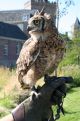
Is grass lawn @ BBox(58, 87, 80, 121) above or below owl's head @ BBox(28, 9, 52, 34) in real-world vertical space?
below

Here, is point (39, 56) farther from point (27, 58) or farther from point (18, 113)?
point (18, 113)

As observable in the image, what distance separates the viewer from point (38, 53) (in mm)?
2322

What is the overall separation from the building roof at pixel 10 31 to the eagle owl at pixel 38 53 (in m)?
46.0

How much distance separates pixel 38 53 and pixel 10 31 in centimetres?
4778

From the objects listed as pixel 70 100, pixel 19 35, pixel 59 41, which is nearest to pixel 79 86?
pixel 70 100

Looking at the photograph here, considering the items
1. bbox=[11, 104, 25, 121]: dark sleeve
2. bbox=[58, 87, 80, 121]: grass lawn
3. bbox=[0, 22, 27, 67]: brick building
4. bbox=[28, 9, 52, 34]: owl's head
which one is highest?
bbox=[28, 9, 52, 34]: owl's head

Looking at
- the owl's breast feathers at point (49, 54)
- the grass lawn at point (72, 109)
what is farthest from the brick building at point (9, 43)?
the owl's breast feathers at point (49, 54)

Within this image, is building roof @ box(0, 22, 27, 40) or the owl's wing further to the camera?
building roof @ box(0, 22, 27, 40)

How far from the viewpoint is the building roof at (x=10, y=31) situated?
4853 cm

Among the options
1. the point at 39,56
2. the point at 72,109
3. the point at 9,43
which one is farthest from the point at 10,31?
the point at 39,56

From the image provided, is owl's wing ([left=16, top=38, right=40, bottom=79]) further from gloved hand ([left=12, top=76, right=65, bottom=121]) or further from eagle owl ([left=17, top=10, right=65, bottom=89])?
gloved hand ([left=12, top=76, right=65, bottom=121])

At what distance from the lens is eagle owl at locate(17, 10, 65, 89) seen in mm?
2287

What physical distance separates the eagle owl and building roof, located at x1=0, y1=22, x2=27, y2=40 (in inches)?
1810

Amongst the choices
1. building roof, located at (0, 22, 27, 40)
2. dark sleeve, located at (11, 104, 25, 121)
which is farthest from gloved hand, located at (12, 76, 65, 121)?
building roof, located at (0, 22, 27, 40)
